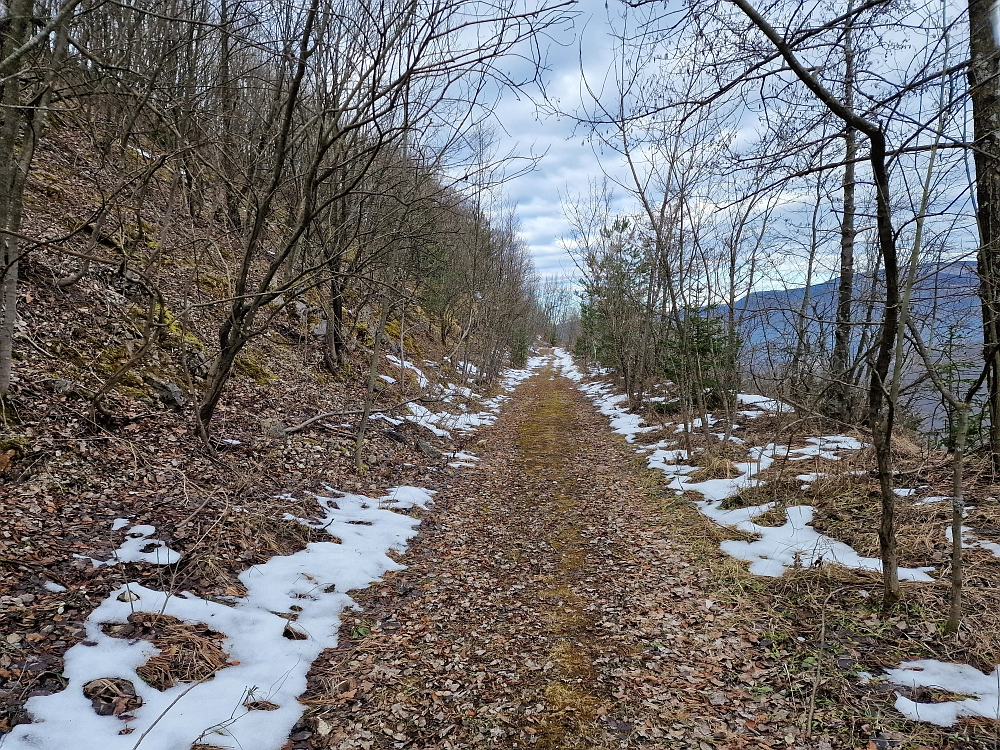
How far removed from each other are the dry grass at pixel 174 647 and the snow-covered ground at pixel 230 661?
0.05 metres

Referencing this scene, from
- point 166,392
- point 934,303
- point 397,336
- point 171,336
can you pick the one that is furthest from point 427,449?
point 397,336

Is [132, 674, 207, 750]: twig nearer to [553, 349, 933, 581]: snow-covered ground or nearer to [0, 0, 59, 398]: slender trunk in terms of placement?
[0, 0, 59, 398]: slender trunk

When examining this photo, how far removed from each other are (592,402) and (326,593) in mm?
15944

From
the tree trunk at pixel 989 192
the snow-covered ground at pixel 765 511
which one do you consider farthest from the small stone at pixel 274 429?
the tree trunk at pixel 989 192

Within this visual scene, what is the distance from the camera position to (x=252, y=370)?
8602mm

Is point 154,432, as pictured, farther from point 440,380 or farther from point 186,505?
point 440,380

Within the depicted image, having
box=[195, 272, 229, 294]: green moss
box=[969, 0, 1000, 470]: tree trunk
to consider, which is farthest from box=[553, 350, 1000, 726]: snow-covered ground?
box=[195, 272, 229, 294]: green moss

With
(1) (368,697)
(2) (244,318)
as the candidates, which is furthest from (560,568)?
(2) (244,318)

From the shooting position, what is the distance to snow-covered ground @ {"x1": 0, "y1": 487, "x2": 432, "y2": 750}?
2.50m

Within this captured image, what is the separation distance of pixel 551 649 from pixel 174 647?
268 centimetres

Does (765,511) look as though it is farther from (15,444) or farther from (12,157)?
(12,157)

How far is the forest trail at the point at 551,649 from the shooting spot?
2992 millimetres

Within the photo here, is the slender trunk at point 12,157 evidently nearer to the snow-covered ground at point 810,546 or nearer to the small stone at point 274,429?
the small stone at point 274,429

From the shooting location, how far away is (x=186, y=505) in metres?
4.66
